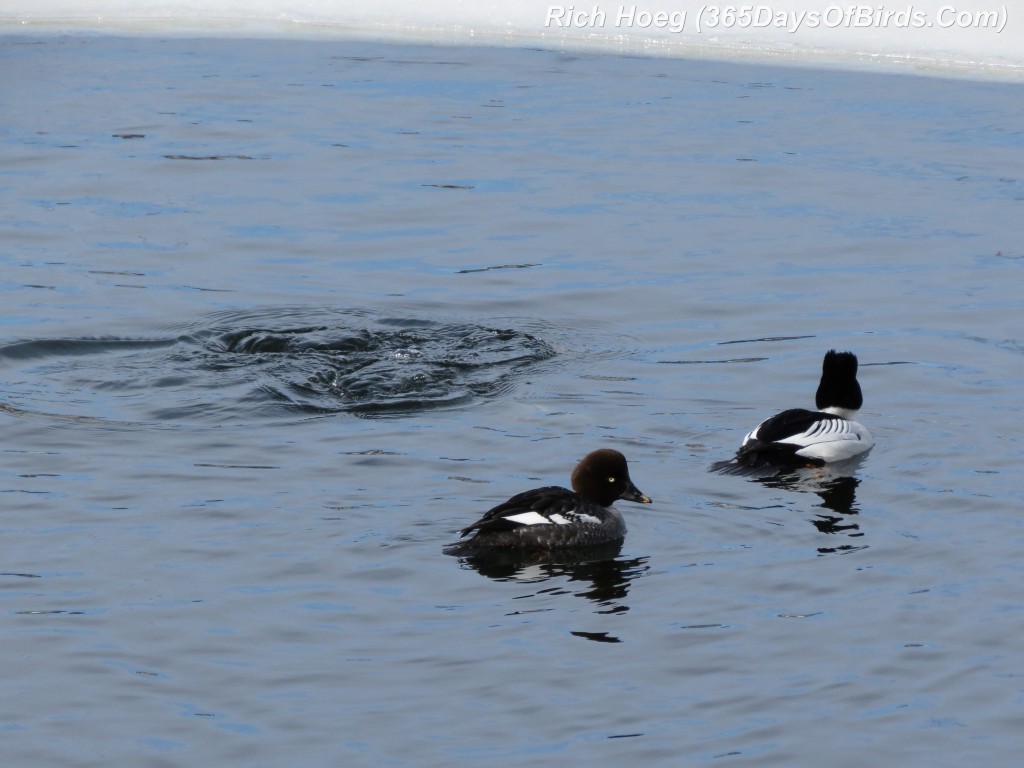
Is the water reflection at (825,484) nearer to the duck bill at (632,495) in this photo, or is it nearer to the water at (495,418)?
the water at (495,418)

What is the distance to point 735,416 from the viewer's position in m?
9.81

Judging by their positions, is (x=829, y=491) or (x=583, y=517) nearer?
(x=583, y=517)

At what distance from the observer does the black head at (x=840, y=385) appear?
9617mm

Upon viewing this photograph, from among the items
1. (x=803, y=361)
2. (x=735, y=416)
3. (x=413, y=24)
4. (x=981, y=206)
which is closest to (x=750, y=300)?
(x=803, y=361)

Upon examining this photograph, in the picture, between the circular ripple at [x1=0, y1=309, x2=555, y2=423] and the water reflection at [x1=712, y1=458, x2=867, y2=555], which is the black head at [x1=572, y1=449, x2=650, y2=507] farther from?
the circular ripple at [x1=0, y1=309, x2=555, y2=423]

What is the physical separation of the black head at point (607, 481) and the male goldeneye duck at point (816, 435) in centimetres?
94

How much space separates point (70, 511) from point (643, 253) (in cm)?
666

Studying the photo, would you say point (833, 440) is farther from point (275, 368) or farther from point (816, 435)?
point (275, 368)

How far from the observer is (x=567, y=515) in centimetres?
762

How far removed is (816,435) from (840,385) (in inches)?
33.9

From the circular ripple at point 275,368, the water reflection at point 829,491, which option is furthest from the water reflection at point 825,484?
the circular ripple at point 275,368

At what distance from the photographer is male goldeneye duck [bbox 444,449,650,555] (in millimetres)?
7418

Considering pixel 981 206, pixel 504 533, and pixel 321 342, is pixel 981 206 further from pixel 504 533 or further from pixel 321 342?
pixel 504 533

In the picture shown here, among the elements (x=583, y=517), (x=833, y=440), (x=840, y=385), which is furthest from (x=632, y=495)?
(x=840, y=385)
